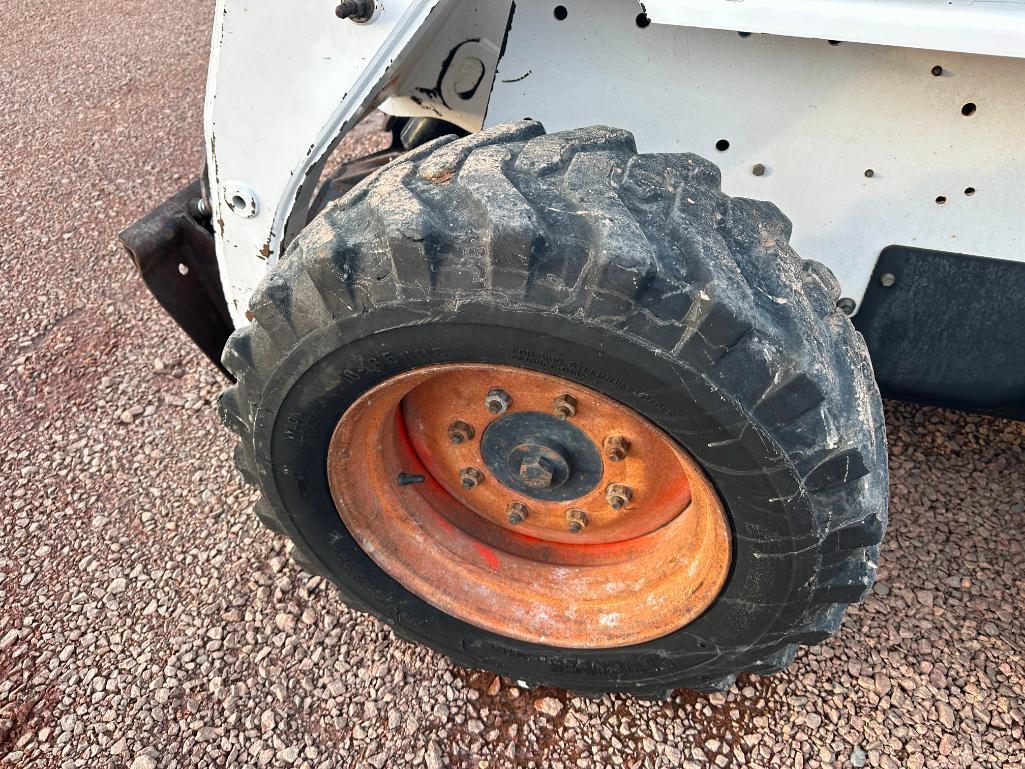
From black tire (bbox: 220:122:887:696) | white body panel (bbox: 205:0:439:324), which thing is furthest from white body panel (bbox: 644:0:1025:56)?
white body panel (bbox: 205:0:439:324)

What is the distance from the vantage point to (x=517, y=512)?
1.95m

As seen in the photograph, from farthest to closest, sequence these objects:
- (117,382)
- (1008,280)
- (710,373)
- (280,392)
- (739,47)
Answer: (117,382)
(1008,280)
(739,47)
(280,392)
(710,373)

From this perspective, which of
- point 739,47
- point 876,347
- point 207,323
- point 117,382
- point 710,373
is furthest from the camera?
point 117,382

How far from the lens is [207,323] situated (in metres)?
2.51

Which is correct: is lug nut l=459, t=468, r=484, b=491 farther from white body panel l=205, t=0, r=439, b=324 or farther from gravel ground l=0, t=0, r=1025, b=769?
white body panel l=205, t=0, r=439, b=324

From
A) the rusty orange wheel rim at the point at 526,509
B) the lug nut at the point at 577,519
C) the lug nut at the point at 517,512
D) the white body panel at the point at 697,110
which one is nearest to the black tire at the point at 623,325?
the rusty orange wheel rim at the point at 526,509

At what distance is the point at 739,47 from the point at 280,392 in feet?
4.25

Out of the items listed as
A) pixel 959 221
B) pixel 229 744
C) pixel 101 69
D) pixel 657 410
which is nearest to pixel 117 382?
pixel 229 744

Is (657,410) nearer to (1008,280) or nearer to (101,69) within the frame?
(1008,280)

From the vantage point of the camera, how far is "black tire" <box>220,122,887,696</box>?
4.21ft

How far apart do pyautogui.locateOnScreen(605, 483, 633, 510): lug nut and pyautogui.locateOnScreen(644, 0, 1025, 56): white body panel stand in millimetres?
1017

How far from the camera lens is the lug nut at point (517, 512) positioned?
1.95 meters

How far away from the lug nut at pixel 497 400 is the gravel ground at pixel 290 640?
2.86 ft

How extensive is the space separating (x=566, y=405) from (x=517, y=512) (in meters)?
0.41
